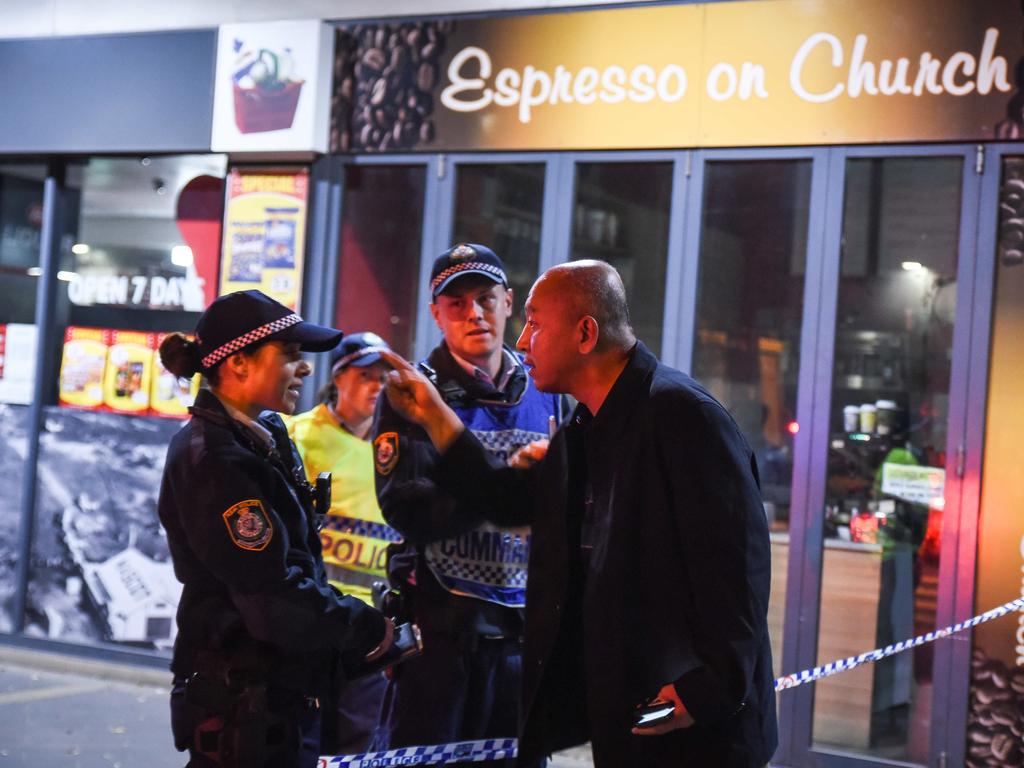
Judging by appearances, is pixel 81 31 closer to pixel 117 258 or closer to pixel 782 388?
pixel 117 258

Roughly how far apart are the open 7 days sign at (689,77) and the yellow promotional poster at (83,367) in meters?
2.21

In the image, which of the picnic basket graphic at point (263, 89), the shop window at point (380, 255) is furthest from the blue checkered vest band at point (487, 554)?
the picnic basket graphic at point (263, 89)

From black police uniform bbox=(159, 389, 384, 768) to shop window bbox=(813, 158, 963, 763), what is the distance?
137 inches

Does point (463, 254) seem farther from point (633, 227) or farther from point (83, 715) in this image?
point (83, 715)

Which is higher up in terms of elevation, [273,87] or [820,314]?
[273,87]

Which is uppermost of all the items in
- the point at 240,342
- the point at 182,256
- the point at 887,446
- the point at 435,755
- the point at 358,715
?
the point at 182,256

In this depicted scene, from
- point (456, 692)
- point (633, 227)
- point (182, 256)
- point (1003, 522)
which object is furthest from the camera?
point (182, 256)

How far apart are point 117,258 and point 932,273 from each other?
5.13 meters

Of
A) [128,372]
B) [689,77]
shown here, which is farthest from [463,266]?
[128,372]

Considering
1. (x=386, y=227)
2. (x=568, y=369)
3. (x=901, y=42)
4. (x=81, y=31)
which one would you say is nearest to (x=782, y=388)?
(x=901, y=42)

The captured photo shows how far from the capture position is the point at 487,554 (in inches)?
162

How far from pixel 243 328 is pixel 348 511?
184cm

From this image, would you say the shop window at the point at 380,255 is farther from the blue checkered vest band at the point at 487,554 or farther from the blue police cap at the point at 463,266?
the blue checkered vest band at the point at 487,554

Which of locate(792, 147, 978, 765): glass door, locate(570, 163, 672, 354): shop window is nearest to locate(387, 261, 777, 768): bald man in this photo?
locate(792, 147, 978, 765): glass door
